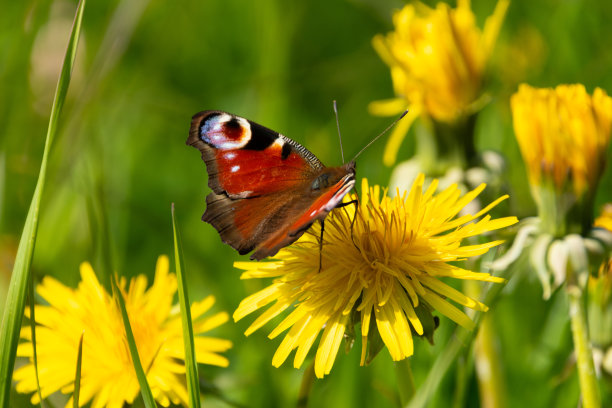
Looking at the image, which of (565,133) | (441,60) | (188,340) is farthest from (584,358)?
(441,60)

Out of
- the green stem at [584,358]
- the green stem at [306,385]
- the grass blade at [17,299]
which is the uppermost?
the grass blade at [17,299]

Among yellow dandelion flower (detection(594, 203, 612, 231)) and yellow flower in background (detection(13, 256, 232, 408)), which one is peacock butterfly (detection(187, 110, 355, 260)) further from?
yellow dandelion flower (detection(594, 203, 612, 231))

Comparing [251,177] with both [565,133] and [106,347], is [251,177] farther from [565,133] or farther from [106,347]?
[565,133]

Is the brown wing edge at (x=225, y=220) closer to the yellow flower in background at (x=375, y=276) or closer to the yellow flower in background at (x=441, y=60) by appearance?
the yellow flower in background at (x=375, y=276)

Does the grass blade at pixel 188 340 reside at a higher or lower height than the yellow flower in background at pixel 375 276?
higher

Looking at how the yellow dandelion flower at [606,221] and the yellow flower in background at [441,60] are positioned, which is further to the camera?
the yellow flower in background at [441,60]

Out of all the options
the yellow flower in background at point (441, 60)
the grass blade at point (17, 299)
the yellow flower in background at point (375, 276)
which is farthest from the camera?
the yellow flower in background at point (441, 60)

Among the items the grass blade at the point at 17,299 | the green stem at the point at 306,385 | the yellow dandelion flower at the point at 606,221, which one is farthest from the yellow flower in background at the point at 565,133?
the grass blade at the point at 17,299

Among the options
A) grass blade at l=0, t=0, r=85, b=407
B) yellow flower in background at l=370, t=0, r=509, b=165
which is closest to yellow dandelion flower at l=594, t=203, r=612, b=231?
yellow flower in background at l=370, t=0, r=509, b=165
